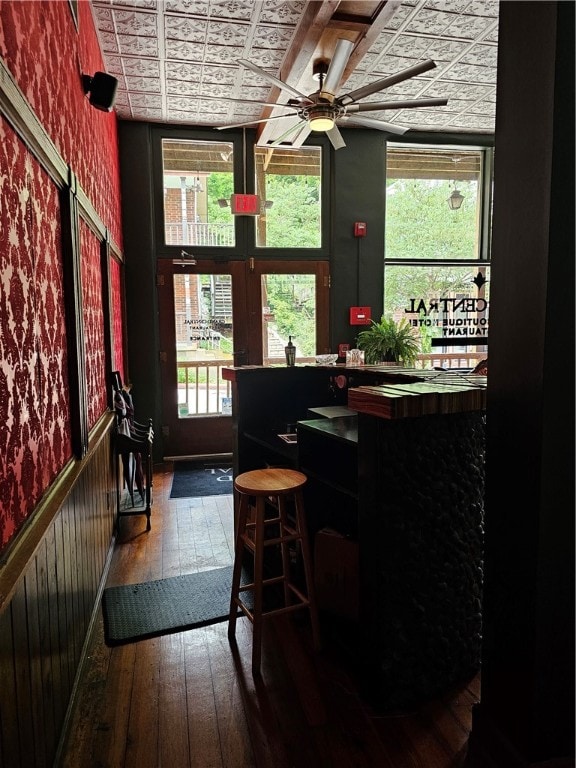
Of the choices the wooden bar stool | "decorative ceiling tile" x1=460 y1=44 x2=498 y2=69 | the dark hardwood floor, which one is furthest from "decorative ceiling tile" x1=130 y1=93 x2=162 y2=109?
the dark hardwood floor

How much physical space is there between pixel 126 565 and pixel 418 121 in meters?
5.32

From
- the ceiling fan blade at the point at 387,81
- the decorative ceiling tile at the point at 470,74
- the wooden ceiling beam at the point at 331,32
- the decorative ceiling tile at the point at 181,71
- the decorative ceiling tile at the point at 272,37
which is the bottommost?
the ceiling fan blade at the point at 387,81

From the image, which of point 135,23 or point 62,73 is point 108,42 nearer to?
point 135,23

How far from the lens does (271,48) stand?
12.8 ft

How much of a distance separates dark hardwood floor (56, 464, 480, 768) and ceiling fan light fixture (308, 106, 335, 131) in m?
3.21

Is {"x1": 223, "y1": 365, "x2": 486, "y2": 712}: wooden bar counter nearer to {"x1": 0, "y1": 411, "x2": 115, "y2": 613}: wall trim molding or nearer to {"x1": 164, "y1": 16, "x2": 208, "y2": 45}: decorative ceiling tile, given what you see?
{"x1": 0, "y1": 411, "x2": 115, "y2": 613}: wall trim molding

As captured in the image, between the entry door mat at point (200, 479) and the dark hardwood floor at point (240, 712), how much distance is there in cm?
206

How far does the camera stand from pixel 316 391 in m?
3.22

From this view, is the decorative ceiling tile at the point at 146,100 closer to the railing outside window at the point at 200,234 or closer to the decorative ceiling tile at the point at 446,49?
the railing outside window at the point at 200,234

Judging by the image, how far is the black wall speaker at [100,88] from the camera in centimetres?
269

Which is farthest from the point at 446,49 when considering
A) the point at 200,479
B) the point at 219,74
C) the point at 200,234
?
the point at 200,479

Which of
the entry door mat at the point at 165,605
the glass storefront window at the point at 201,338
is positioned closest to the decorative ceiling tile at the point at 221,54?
the glass storefront window at the point at 201,338

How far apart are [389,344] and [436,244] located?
1640mm

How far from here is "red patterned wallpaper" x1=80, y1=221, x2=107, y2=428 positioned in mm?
2652
